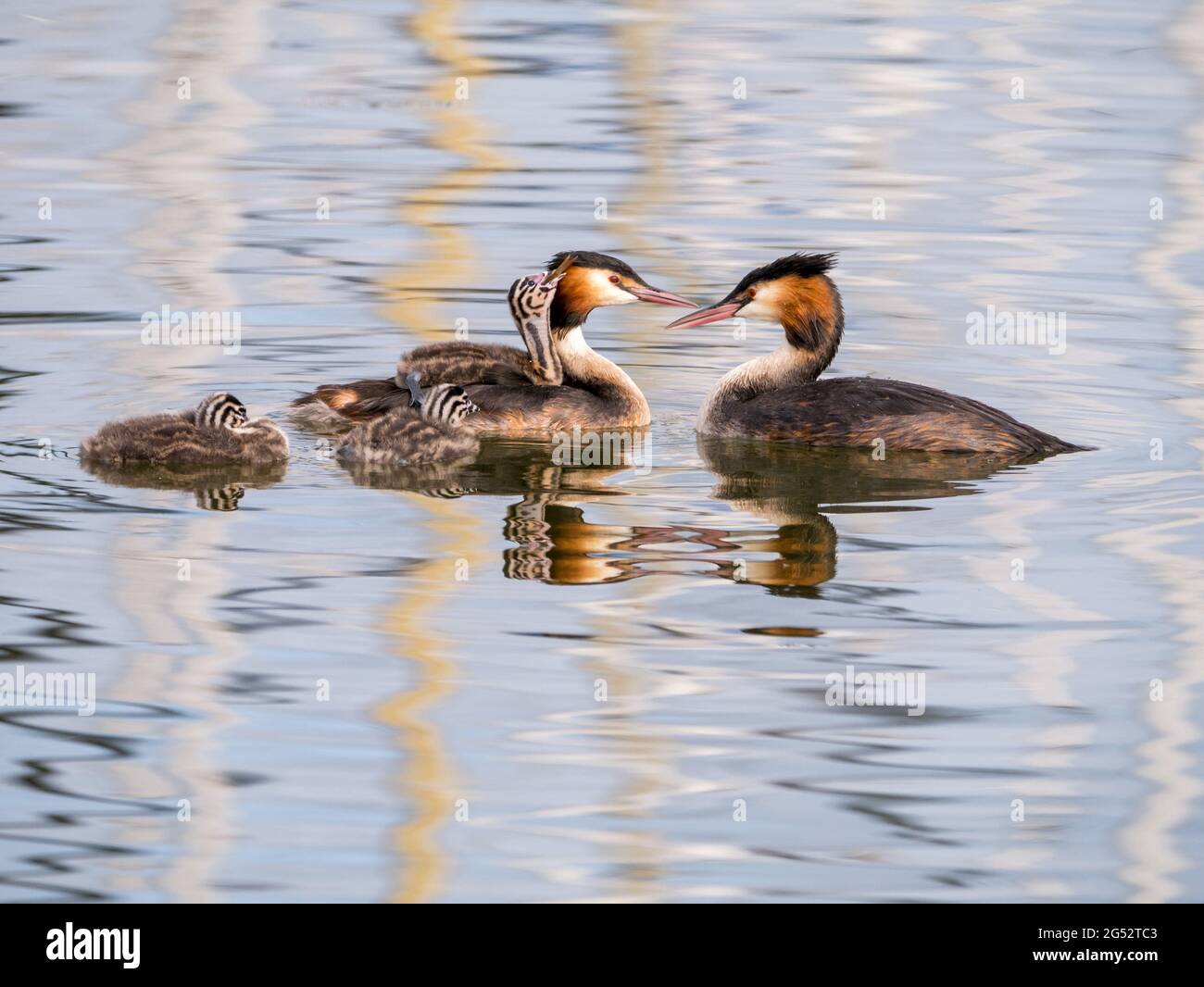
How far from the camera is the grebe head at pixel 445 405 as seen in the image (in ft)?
29.3

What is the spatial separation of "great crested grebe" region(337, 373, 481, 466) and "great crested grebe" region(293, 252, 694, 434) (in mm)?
236

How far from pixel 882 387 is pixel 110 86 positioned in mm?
10238

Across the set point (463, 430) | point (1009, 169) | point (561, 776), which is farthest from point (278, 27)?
point (561, 776)

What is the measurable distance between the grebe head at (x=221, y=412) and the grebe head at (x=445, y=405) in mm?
753

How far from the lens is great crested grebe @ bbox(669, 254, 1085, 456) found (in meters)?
9.01

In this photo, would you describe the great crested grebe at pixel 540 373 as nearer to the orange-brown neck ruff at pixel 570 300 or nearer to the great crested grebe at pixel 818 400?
the orange-brown neck ruff at pixel 570 300

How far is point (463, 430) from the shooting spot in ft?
29.7

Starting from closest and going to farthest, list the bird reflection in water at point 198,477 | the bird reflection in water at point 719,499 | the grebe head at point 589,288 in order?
the bird reflection in water at point 719,499 < the bird reflection in water at point 198,477 < the grebe head at point 589,288

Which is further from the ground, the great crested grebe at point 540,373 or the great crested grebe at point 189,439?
the great crested grebe at point 540,373

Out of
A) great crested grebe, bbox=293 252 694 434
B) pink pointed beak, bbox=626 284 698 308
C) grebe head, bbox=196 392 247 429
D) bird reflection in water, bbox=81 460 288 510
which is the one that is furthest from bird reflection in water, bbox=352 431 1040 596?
pink pointed beak, bbox=626 284 698 308

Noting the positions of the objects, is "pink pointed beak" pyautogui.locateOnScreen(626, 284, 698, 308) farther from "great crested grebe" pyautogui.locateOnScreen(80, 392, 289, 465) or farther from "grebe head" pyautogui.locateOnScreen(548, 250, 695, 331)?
"great crested grebe" pyautogui.locateOnScreen(80, 392, 289, 465)

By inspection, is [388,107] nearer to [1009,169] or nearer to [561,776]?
[1009,169]

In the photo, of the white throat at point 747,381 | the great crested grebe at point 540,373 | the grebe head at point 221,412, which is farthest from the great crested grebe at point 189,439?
the white throat at point 747,381

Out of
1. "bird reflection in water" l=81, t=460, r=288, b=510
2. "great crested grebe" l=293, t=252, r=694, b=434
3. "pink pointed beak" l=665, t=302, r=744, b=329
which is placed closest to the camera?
"bird reflection in water" l=81, t=460, r=288, b=510
